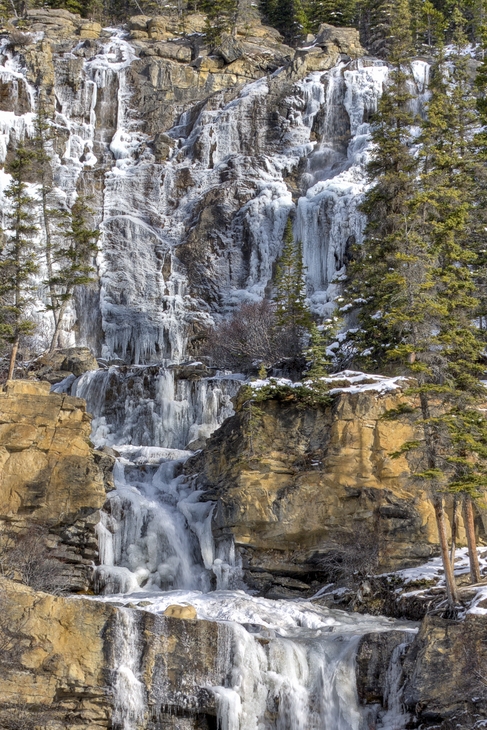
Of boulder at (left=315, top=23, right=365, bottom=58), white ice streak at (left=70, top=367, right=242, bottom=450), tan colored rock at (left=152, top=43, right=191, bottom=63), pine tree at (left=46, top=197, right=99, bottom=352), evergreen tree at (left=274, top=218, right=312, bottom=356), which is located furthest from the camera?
tan colored rock at (left=152, top=43, right=191, bottom=63)

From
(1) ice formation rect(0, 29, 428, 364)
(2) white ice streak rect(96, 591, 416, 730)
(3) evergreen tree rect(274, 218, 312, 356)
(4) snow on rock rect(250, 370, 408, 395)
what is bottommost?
(2) white ice streak rect(96, 591, 416, 730)

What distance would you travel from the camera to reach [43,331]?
48969 mm

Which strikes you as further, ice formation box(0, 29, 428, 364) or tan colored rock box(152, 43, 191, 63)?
tan colored rock box(152, 43, 191, 63)

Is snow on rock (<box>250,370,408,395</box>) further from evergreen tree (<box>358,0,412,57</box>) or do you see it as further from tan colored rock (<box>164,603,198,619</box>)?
evergreen tree (<box>358,0,412,57</box>)

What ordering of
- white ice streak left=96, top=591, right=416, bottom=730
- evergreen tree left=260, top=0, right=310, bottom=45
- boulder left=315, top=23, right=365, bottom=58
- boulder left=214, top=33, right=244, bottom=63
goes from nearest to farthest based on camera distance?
white ice streak left=96, top=591, right=416, bottom=730 → boulder left=315, top=23, right=365, bottom=58 → boulder left=214, top=33, right=244, bottom=63 → evergreen tree left=260, top=0, right=310, bottom=45

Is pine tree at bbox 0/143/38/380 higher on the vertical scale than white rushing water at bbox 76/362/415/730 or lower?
higher

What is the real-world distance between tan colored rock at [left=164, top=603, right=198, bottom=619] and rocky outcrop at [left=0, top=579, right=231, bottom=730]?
27.4 inches

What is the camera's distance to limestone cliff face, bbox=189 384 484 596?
2533 centimetres

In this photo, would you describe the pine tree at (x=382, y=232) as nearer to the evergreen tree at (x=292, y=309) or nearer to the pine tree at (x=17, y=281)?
the evergreen tree at (x=292, y=309)

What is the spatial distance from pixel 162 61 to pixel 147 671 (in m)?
55.0

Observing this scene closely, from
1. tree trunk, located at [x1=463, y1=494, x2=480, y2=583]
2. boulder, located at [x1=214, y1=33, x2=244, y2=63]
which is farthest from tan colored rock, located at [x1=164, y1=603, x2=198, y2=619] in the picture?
boulder, located at [x1=214, y1=33, x2=244, y2=63]

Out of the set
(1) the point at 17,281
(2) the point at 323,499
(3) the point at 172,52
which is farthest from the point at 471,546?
(3) the point at 172,52

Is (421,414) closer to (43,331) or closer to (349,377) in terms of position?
(349,377)

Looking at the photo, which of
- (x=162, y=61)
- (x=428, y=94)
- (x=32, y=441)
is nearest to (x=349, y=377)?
(x=32, y=441)
